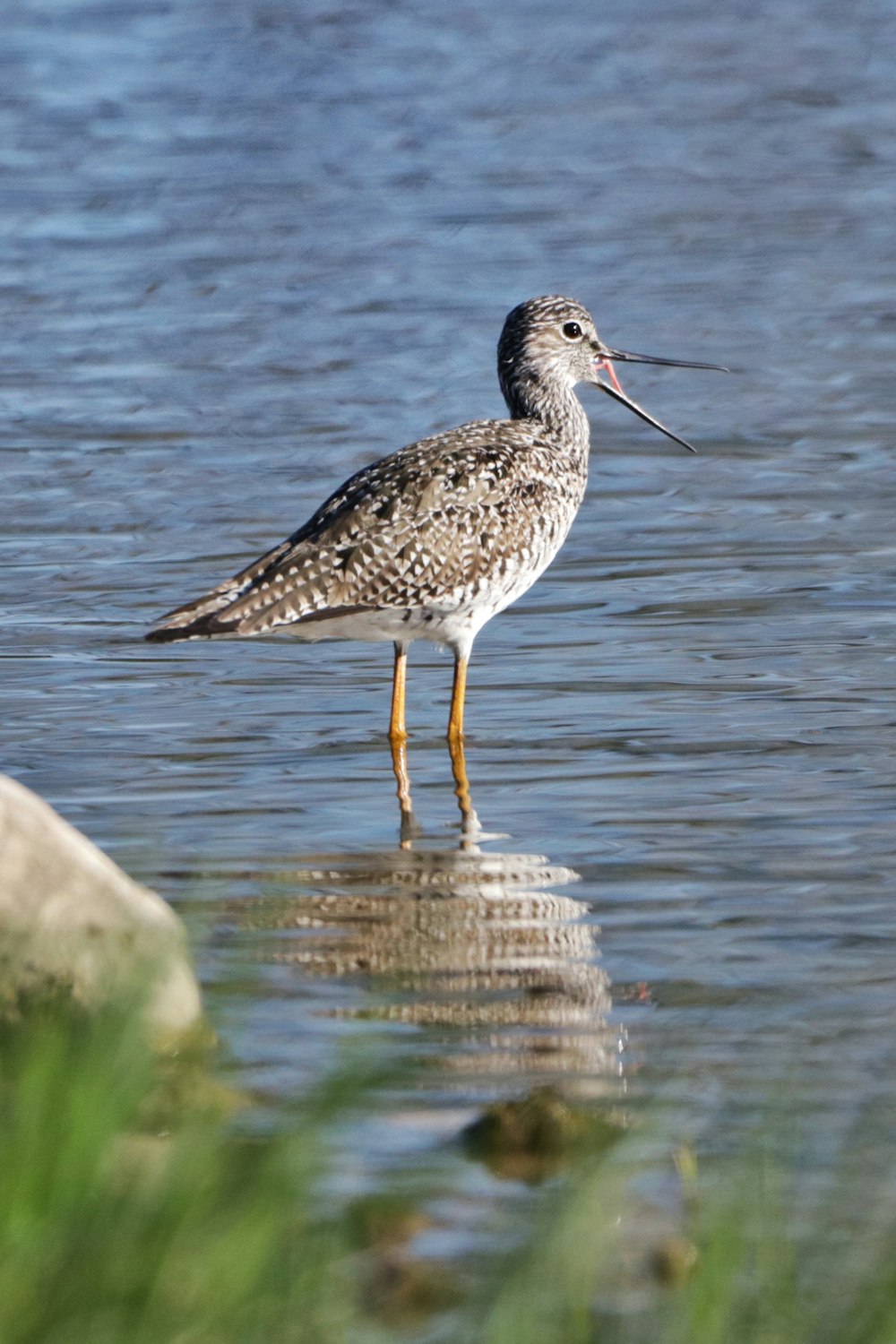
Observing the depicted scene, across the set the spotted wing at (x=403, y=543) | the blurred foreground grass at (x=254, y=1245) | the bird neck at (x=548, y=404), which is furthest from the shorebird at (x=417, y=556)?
the blurred foreground grass at (x=254, y=1245)

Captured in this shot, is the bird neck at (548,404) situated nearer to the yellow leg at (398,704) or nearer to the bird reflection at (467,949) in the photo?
the yellow leg at (398,704)

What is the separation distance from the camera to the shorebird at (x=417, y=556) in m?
9.33

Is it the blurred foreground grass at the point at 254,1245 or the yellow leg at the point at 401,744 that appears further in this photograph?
the yellow leg at the point at 401,744

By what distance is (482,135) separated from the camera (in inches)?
888

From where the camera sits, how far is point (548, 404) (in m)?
10.9

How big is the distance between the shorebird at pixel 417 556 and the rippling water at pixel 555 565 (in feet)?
1.58

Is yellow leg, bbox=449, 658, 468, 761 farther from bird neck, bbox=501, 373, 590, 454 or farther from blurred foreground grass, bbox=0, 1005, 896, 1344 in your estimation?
blurred foreground grass, bbox=0, 1005, 896, 1344

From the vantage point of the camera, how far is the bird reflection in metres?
6.51

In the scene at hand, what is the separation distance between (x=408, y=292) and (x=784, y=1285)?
46.6ft

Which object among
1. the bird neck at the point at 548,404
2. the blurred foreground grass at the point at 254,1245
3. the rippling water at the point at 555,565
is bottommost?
the rippling water at the point at 555,565

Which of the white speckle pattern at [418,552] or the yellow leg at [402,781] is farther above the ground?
the white speckle pattern at [418,552]

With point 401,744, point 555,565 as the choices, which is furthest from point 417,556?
point 555,565

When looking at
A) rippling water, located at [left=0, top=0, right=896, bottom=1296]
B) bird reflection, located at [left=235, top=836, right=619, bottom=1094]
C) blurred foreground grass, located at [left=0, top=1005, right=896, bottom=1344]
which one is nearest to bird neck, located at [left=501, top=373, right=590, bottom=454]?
rippling water, located at [left=0, top=0, right=896, bottom=1296]

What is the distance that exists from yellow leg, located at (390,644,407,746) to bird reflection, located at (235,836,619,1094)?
3.99 feet
